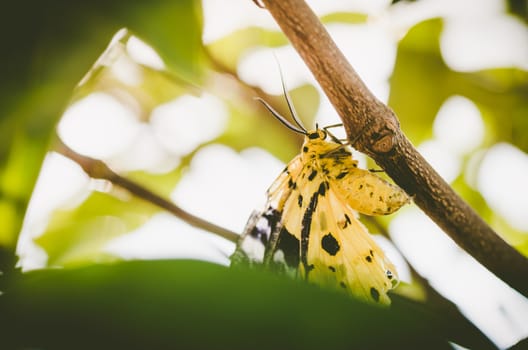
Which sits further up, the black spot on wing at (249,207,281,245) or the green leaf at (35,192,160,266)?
the green leaf at (35,192,160,266)

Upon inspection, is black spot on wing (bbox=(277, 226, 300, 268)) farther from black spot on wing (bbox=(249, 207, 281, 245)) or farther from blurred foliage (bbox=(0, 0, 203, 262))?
blurred foliage (bbox=(0, 0, 203, 262))

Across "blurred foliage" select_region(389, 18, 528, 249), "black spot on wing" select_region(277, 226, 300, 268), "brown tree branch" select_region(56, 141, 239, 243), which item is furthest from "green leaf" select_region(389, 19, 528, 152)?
"brown tree branch" select_region(56, 141, 239, 243)

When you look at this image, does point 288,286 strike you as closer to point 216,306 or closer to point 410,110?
point 216,306

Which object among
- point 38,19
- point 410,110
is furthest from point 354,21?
point 38,19

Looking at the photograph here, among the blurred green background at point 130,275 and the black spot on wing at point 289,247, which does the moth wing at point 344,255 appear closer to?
the black spot on wing at point 289,247

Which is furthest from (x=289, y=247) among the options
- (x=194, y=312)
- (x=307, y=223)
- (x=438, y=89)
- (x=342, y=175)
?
(x=438, y=89)

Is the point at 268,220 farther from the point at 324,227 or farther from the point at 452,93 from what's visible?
the point at 452,93
